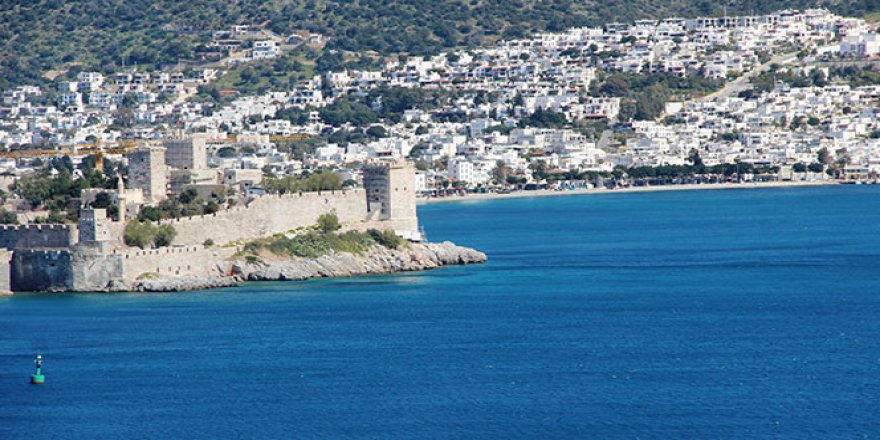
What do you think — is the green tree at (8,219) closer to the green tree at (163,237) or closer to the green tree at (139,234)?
the green tree at (139,234)

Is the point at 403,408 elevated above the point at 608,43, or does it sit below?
below

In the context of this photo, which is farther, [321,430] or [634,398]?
[634,398]

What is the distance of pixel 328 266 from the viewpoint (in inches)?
2100

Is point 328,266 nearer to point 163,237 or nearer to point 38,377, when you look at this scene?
point 163,237

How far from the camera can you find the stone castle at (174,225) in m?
48.4

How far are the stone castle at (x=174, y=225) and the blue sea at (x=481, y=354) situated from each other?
33.6 inches

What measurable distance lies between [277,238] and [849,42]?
97.8m

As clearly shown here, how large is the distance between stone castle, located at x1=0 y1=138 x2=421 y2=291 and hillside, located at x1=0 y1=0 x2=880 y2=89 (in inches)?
3536

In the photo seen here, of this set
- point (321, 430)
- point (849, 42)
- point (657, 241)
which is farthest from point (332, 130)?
point (321, 430)

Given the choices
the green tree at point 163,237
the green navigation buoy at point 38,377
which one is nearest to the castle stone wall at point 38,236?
the green tree at point 163,237

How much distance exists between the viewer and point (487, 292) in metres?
50.3

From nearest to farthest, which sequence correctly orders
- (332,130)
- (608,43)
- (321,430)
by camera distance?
(321,430) → (332,130) → (608,43)

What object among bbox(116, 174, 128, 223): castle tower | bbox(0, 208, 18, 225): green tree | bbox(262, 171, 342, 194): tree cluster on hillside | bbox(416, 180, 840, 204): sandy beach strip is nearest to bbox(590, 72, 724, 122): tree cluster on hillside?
bbox(416, 180, 840, 204): sandy beach strip

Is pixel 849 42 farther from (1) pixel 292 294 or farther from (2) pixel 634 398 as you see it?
(2) pixel 634 398
